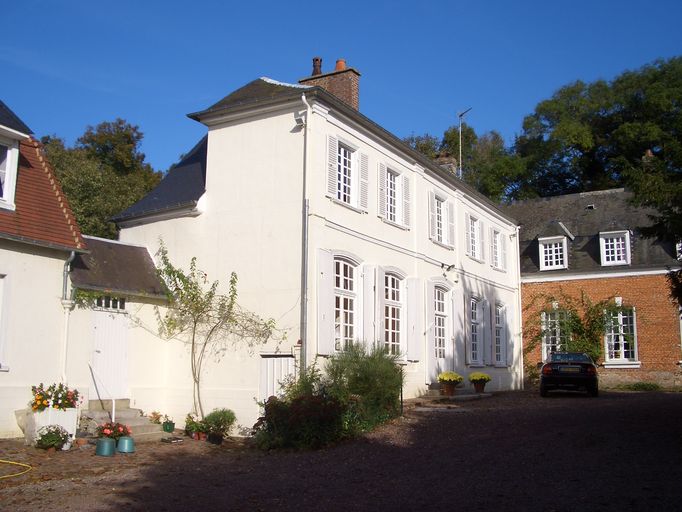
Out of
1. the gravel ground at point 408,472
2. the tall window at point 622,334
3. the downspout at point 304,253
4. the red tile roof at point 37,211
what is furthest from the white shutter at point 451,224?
the red tile roof at point 37,211

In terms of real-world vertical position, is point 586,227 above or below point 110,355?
above

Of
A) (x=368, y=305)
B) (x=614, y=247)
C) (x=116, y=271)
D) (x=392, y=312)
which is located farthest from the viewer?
(x=614, y=247)

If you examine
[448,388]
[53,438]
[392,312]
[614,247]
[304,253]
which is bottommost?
[53,438]

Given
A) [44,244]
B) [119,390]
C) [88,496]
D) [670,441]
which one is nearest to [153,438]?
[119,390]

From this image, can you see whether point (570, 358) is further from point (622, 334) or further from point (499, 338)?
point (622, 334)

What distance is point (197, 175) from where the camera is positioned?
1778 cm

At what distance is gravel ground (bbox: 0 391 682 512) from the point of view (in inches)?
305

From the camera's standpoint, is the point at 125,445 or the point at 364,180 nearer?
the point at 125,445

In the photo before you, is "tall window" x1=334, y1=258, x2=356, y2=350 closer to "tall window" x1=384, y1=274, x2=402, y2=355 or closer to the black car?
"tall window" x1=384, y1=274, x2=402, y2=355

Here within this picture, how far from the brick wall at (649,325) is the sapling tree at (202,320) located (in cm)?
1754

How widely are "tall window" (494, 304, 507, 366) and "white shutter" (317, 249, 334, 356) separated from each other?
1152 cm

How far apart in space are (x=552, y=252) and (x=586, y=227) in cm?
190

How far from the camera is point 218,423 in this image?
14266 mm

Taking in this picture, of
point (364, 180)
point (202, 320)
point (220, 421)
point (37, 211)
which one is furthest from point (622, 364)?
point (37, 211)
